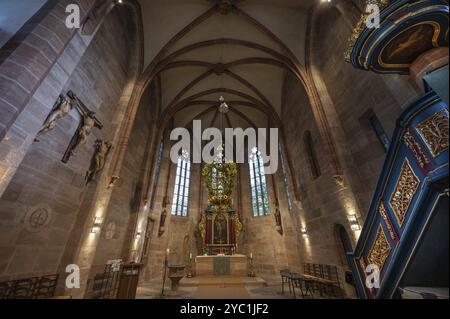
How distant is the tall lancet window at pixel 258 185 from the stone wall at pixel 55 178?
10.9 meters

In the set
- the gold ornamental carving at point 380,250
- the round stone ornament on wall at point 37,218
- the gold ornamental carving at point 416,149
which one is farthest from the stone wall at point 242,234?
the gold ornamental carving at point 416,149

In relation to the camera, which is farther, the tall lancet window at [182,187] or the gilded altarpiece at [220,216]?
the tall lancet window at [182,187]

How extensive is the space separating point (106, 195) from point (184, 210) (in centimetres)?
835

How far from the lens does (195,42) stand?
32.6ft

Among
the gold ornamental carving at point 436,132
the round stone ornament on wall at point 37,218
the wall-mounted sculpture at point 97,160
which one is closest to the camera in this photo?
the gold ornamental carving at point 436,132

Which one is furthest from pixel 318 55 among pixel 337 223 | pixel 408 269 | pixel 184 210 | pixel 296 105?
pixel 184 210

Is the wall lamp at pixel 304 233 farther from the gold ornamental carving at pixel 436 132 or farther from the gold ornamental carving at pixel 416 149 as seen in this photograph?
the gold ornamental carving at pixel 436 132

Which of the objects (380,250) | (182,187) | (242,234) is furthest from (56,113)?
(242,234)

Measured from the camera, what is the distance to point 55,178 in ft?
16.0

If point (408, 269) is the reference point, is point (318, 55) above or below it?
above

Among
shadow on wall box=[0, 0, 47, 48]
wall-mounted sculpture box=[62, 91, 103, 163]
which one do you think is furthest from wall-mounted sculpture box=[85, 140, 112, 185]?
shadow on wall box=[0, 0, 47, 48]

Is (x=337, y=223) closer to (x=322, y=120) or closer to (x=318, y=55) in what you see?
(x=322, y=120)

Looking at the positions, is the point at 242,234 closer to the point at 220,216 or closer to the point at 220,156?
the point at 220,216

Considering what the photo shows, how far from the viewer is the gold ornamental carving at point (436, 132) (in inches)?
81.8
